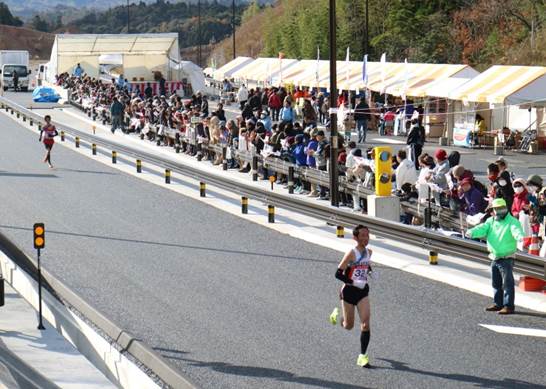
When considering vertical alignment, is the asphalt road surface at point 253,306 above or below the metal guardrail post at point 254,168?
below

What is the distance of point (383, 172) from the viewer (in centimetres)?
2102

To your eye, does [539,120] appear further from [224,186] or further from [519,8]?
[519,8]

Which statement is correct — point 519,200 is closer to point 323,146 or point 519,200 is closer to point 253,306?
point 253,306

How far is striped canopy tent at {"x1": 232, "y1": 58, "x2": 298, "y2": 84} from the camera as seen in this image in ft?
187

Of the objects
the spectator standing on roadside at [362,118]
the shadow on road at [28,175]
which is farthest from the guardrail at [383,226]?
the spectator standing on roadside at [362,118]

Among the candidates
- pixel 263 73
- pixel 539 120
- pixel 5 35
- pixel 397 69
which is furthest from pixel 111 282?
pixel 5 35

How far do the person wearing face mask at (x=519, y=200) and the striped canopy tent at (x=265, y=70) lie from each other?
124 ft

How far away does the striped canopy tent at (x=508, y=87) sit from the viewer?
112 ft

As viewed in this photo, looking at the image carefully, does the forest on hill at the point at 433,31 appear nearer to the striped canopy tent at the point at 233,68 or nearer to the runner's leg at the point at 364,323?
the striped canopy tent at the point at 233,68

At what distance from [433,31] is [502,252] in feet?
183

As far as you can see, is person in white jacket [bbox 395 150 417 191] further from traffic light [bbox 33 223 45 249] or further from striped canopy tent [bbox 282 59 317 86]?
striped canopy tent [bbox 282 59 317 86]

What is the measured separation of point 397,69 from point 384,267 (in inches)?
1116

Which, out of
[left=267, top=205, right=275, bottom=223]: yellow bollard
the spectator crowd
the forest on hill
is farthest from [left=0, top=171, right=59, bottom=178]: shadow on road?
the forest on hill

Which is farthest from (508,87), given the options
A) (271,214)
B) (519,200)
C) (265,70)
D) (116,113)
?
(265,70)
